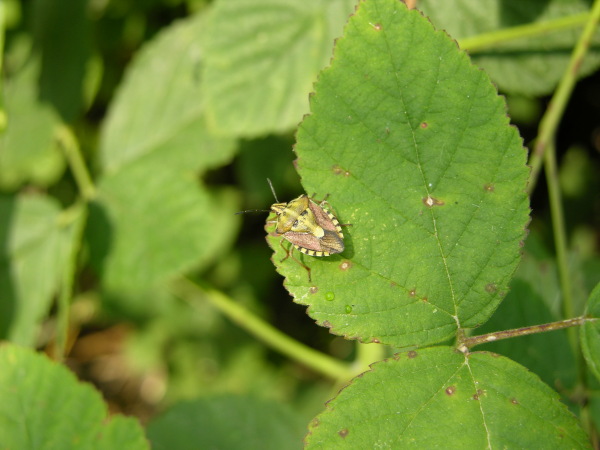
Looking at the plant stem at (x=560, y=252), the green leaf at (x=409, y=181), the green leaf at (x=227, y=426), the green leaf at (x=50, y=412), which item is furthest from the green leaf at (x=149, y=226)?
the plant stem at (x=560, y=252)

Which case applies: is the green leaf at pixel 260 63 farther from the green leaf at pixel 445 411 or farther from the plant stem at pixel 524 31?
the green leaf at pixel 445 411

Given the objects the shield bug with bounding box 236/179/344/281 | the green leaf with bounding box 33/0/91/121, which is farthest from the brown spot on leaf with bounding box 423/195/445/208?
the green leaf with bounding box 33/0/91/121

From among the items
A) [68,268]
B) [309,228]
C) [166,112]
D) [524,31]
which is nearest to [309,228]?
[309,228]

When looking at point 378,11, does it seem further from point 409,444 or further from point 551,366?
point 551,366

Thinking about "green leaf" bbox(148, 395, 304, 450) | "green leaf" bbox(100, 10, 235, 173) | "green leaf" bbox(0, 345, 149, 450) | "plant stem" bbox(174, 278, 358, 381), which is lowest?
"green leaf" bbox(148, 395, 304, 450)

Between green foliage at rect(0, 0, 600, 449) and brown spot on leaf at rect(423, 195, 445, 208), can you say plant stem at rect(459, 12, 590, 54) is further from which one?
brown spot on leaf at rect(423, 195, 445, 208)
